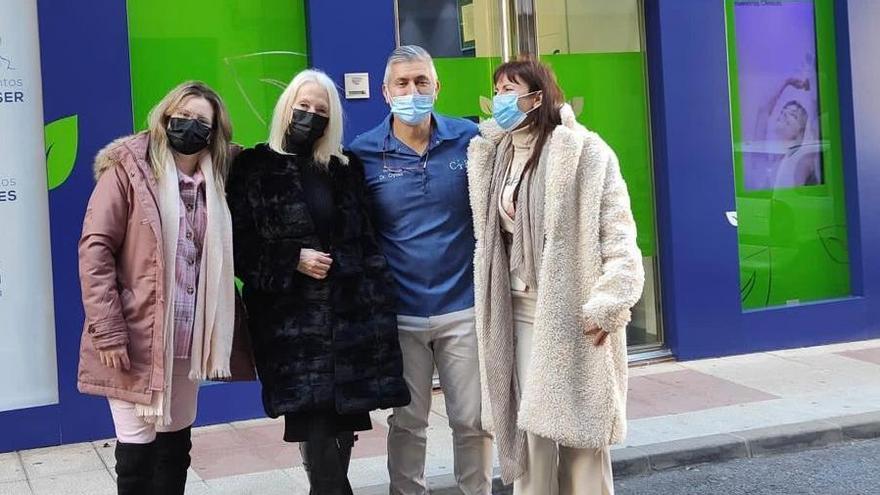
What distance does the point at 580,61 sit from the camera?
8.49 metres

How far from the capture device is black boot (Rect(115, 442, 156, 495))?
13.6ft

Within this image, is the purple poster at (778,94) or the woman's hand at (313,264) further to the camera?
the purple poster at (778,94)

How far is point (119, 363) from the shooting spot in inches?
158

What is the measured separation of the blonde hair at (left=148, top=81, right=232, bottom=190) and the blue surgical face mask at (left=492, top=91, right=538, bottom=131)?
3.64 ft

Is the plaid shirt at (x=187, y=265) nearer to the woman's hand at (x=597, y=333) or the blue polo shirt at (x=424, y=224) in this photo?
Result: the blue polo shirt at (x=424, y=224)

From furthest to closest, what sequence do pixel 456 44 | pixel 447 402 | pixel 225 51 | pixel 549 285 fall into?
pixel 456 44
pixel 225 51
pixel 447 402
pixel 549 285

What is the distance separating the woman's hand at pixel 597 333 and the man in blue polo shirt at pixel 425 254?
576 millimetres

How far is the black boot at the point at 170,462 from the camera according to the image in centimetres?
430

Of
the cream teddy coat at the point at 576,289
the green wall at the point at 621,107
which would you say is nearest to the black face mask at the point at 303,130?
the cream teddy coat at the point at 576,289

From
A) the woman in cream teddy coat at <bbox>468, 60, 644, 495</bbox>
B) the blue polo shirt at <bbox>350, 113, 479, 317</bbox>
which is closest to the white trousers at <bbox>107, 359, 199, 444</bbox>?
the blue polo shirt at <bbox>350, 113, 479, 317</bbox>

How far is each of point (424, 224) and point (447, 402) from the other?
0.78 metres

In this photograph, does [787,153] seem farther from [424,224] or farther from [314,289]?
[314,289]

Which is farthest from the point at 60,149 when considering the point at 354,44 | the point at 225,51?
the point at 354,44

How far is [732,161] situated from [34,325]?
5.40m
